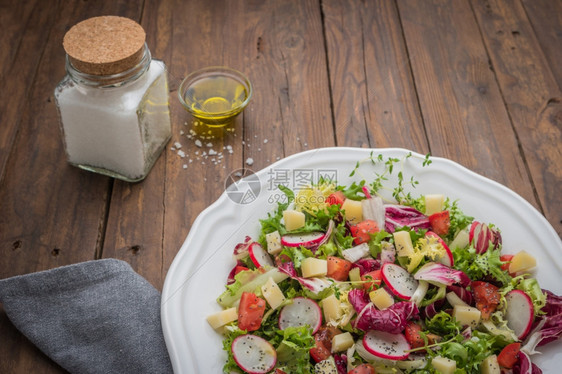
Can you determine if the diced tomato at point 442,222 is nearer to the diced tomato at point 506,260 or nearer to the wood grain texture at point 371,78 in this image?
the diced tomato at point 506,260

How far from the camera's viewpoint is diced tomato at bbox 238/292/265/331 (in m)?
1.53

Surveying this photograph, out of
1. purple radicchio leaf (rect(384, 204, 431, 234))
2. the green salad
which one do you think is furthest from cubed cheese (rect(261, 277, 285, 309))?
purple radicchio leaf (rect(384, 204, 431, 234))

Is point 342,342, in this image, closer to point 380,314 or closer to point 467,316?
point 380,314

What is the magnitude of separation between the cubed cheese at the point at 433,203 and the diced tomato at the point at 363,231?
0.17m

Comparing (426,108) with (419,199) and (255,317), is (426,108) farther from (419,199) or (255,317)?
(255,317)

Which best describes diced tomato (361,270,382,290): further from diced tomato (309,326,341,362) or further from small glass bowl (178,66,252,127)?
small glass bowl (178,66,252,127)

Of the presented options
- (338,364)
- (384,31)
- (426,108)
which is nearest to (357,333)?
(338,364)

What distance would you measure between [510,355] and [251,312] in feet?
1.98

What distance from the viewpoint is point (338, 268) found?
1623 mm

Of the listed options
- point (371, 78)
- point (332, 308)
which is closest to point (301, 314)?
point (332, 308)

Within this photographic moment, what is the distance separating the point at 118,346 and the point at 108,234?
1.40 feet

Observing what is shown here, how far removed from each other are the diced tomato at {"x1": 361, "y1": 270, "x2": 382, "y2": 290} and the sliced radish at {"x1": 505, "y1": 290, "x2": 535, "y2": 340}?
311 millimetres

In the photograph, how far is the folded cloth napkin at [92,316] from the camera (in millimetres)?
1622

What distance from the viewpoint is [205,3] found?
2707mm
